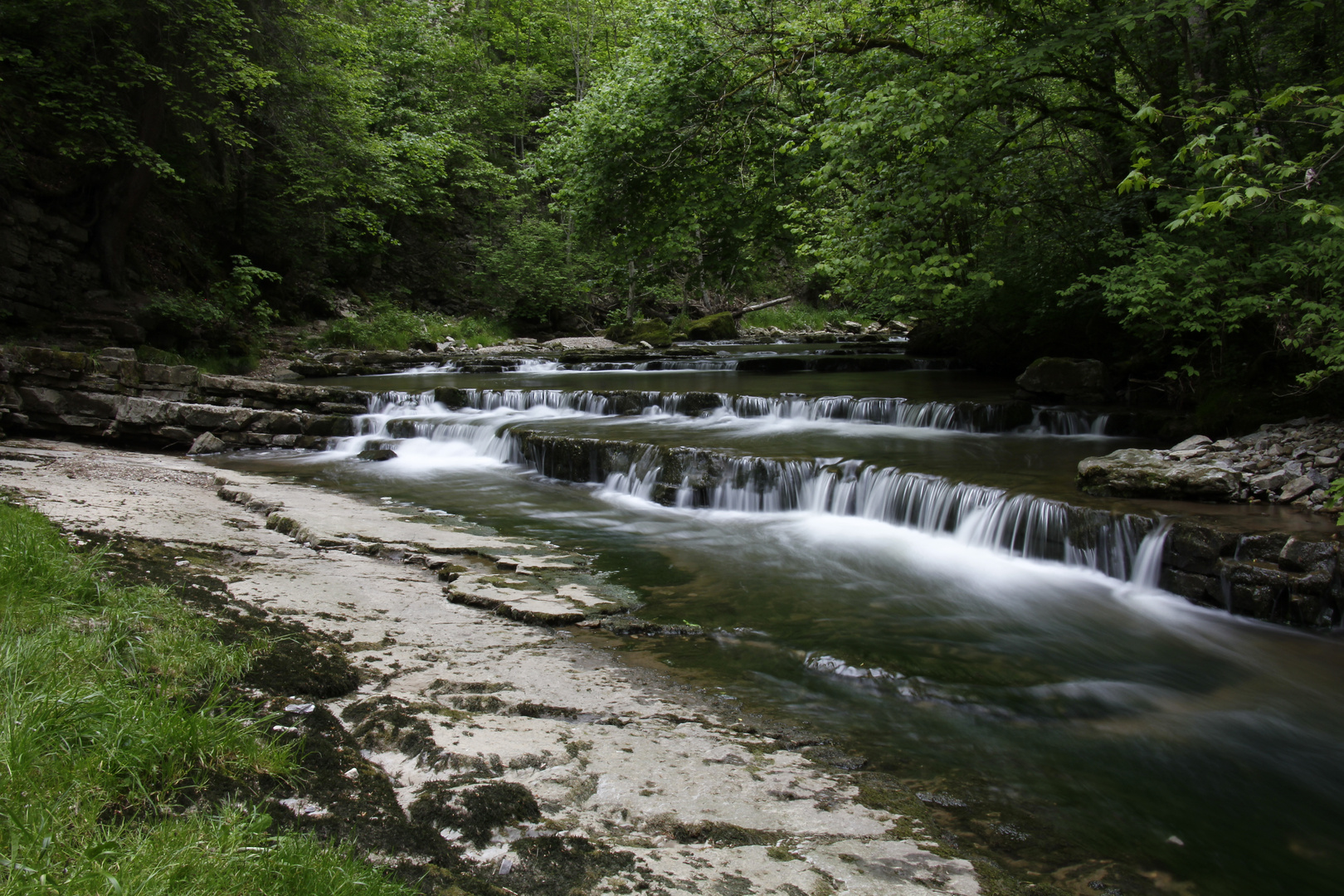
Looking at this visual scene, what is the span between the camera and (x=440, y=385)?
17.6m

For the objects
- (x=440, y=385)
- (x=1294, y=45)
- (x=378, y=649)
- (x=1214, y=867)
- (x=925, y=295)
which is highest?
(x=1294, y=45)

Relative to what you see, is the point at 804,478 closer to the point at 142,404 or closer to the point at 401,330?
the point at 142,404

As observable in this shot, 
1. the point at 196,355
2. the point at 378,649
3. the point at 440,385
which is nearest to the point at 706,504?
the point at 378,649

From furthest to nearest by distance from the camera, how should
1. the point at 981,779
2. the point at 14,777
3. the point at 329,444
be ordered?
the point at 329,444, the point at 981,779, the point at 14,777

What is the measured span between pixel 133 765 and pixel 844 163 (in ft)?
33.0

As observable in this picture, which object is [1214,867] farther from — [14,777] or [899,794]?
[14,777]

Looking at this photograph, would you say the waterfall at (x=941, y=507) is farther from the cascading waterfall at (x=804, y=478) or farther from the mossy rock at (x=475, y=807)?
the mossy rock at (x=475, y=807)

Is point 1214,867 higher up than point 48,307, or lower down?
lower down

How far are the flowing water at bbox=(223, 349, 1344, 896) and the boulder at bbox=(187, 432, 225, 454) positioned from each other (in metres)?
0.48

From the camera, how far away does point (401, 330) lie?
84.5ft

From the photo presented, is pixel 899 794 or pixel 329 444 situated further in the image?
pixel 329 444

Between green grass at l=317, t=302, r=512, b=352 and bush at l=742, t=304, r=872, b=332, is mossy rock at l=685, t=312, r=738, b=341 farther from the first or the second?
green grass at l=317, t=302, r=512, b=352

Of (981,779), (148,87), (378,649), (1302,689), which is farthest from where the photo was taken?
(148,87)

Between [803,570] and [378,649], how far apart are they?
169 inches
